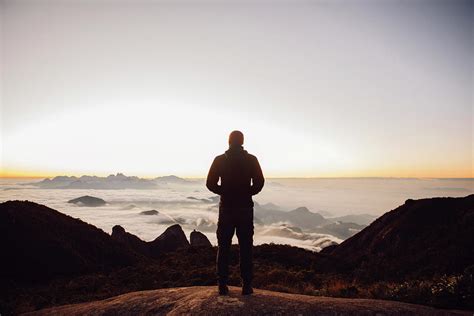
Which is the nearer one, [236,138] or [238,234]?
[238,234]

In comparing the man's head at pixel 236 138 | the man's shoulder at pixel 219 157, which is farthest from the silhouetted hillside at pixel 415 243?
the man's shoulder at pixel 219 157

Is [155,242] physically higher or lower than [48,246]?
lower

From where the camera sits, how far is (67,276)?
17.3 m

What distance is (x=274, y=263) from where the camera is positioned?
67.5 feet

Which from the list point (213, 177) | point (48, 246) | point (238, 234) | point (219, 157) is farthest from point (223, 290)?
point (48, 246)

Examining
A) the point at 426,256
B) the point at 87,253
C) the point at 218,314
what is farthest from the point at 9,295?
the point at 426,256

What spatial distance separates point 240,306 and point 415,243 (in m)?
21.8

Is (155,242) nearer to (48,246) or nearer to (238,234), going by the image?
(48,246)

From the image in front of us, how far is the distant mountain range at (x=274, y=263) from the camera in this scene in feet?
32.0

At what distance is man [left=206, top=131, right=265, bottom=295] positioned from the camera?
248 inches

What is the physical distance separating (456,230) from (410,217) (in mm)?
5862

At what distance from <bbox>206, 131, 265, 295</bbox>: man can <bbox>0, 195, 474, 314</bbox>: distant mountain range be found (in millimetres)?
3554

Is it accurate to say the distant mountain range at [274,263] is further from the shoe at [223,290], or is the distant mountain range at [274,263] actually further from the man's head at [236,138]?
the man's head at [236,138]

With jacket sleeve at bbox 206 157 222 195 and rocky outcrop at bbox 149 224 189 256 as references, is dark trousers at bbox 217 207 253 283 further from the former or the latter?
rocky outcrop at bbox 149 224 189 256
